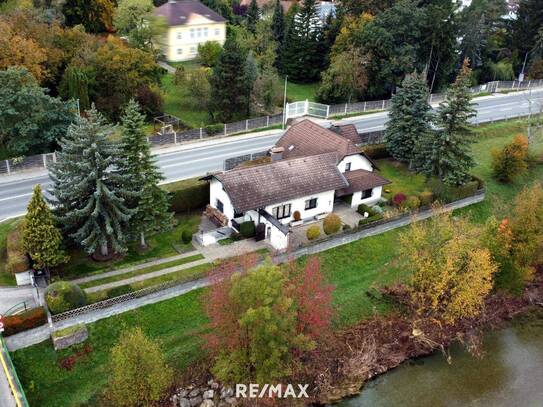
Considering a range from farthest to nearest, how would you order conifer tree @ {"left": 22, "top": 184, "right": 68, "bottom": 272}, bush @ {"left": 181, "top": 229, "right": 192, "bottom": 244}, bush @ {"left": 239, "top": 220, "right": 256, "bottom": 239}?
bush @ {"left": 239, "top": 220, "right": 256, "bottom": 239}, bush @ {"left": 181, "top": 229, "right": 192, "bottom": 244}, conifer tree @ {"left": 22, "top": 184, "right": 68, "bottom": 272}

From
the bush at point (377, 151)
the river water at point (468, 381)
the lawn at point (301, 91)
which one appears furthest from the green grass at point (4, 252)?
the lawn at point (301, 91)

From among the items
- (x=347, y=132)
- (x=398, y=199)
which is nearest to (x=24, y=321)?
(x=398, y=199)

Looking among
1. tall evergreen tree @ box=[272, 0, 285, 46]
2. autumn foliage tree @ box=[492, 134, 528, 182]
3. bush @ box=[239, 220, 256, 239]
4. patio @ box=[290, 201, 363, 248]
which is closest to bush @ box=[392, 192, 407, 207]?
patio @ box=[290, 201, 363, 248]

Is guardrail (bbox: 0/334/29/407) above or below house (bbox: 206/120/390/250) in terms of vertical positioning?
below

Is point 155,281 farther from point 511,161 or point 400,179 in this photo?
point 511,161

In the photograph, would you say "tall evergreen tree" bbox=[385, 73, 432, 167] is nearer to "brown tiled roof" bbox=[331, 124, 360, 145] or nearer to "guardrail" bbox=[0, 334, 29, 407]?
"brown tiled roof" bbox=[331, 124, 360, 145]

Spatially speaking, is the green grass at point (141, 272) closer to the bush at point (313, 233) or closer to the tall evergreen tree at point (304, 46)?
the bush at point (313, 233)
